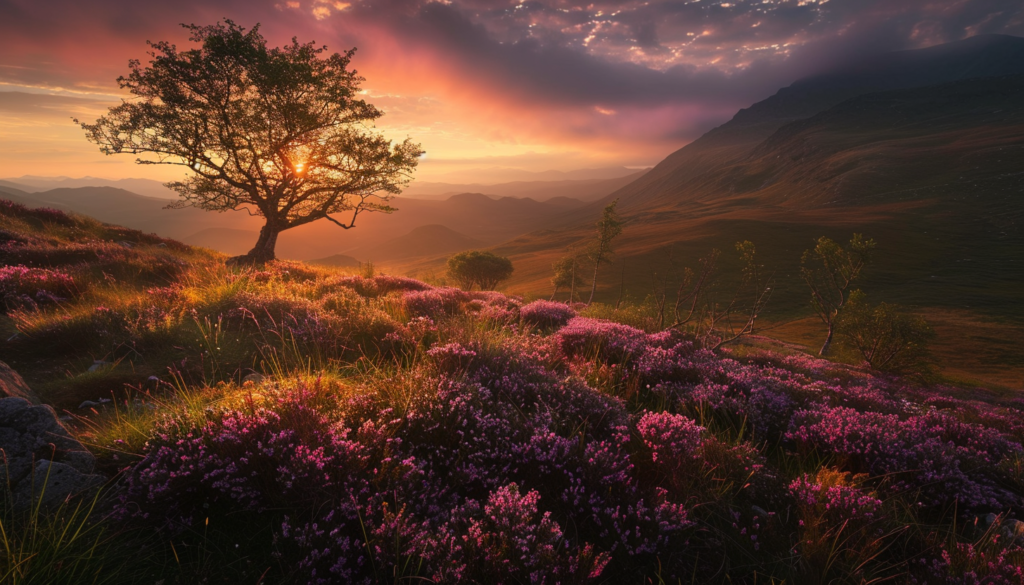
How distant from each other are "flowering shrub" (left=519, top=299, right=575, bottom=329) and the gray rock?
718 centimetres

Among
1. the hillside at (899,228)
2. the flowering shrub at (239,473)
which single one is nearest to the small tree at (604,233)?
the hillside at (899,228)

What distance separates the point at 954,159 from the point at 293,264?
250m

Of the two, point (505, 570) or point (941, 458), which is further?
point (941, 458)

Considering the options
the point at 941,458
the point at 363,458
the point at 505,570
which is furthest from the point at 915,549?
the point at 363,458

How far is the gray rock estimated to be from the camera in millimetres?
2310

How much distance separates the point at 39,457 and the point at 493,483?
285 cm

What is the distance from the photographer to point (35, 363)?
17.5 feet

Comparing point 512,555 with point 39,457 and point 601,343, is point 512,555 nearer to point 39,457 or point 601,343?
point 39,457

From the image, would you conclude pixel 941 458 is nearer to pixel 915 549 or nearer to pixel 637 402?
pixel 915 549

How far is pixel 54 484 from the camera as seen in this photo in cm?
240

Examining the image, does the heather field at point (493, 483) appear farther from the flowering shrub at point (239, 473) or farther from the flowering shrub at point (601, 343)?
the flowering shrub at point (601, 343)

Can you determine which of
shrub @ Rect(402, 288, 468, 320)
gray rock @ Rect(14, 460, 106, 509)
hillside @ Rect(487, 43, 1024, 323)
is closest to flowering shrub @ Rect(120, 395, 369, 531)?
gray rock @ Rect(14, 460, 106, 509)

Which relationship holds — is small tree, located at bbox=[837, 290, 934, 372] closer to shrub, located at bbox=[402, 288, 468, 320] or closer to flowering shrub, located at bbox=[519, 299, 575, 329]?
flowering shrub, located at bbox=[519, 299, 575, 329]

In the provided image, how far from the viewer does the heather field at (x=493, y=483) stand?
6.94 feet
